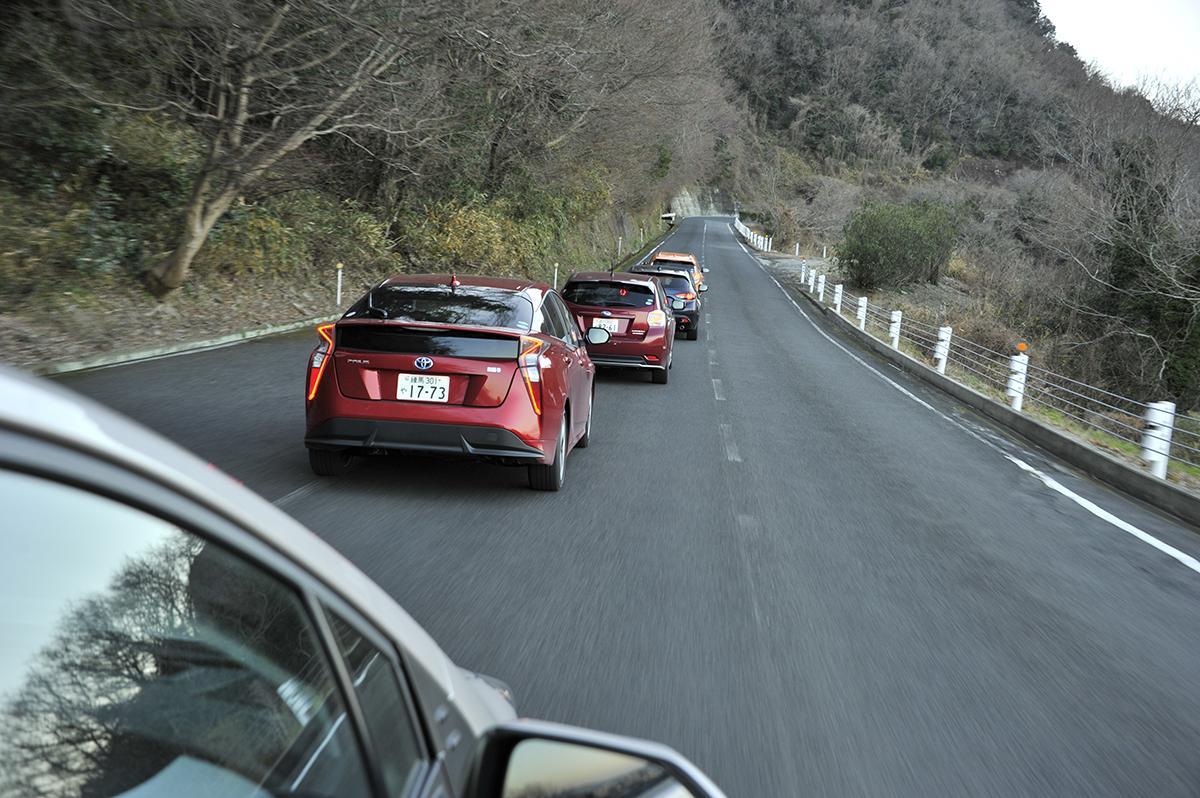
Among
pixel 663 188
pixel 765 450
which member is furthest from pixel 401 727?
pixel 663 188

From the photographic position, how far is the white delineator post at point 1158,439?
10798mm

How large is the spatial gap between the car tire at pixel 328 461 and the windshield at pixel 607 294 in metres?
8.03

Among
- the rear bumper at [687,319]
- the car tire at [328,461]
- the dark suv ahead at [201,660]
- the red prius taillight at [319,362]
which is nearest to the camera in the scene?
the dark suv ahead at [201,660]

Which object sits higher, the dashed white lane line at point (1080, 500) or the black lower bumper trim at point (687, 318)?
the black lower bumper trim at point (687, 318)

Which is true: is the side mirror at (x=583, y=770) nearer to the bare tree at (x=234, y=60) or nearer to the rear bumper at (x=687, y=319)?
the bare tree at (x=234, y=60)

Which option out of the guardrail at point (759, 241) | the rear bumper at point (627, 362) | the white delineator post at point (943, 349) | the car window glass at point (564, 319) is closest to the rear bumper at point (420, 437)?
the car window glass at point (564, 319)

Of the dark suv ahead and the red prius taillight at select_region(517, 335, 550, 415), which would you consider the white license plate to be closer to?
the red prius taillight at select_region(517, 335, 550, 415)

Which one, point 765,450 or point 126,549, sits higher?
point 126,549

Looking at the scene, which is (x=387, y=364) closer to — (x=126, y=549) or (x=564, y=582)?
(x=564, y=582)

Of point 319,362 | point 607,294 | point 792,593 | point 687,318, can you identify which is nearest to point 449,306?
point 319,362

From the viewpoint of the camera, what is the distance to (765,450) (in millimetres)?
10336

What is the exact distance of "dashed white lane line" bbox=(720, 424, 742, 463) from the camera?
9.77 m

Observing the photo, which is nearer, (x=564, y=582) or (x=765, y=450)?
(x=564, y=582)

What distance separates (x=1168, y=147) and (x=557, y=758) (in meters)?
31.7
